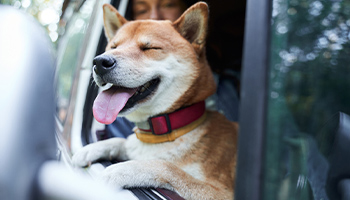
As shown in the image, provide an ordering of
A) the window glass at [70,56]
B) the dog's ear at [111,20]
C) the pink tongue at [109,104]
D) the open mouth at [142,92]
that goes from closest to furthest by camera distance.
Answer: the pink tongue at [109,104] → the open mouth at [142,92] → the dog's ear at [111,20] → the window glass at [70,56]

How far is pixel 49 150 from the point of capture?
0.85m

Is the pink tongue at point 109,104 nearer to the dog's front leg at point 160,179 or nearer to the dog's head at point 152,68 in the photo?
the dog's head at point 152,68

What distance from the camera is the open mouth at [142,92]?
1.58 meters

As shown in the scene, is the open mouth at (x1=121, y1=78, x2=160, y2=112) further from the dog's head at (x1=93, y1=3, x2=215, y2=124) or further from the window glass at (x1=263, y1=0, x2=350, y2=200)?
the window glass at (x1=263, y1=0, x2=350, y2=200)

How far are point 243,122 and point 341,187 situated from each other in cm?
41

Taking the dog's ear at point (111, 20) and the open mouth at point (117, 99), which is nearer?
the open mouth at point (117, 99)

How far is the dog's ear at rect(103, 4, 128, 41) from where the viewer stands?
76.3 inches

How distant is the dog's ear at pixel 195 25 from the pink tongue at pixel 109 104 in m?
0.62

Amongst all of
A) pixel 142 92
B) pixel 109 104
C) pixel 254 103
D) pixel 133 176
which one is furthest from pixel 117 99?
pixel 254 103

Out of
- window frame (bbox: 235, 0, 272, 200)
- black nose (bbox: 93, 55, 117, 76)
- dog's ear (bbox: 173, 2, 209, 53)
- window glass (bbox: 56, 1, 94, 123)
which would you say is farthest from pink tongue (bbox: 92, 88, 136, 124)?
window glass (bbox: 56, 1, 94, 123)

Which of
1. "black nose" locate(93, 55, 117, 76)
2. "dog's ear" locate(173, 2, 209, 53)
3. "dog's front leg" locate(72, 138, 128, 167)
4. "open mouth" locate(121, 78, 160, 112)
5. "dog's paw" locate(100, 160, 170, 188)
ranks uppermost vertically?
"dog's ear" locate(173, 2, 209, 53)

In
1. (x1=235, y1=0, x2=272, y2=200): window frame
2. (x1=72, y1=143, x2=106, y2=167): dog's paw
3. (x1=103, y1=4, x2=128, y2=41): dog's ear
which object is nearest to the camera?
(x1=235, y1=0, x2=272, y2=200): window frame

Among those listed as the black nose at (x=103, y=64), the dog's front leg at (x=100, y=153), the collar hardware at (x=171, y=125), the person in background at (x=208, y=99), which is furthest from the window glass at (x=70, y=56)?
the collar hardware at (x=171, y=125)

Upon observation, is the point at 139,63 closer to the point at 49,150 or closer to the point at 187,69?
the point at 187,69
